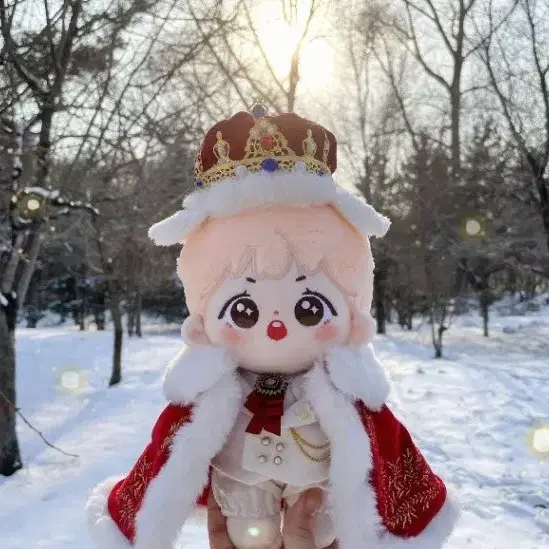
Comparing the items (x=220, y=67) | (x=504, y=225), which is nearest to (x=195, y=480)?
(x=220, y=67)

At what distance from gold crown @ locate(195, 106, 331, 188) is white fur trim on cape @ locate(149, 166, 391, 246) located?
33mm

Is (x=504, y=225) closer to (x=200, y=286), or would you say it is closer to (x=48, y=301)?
(x=200, y=286)

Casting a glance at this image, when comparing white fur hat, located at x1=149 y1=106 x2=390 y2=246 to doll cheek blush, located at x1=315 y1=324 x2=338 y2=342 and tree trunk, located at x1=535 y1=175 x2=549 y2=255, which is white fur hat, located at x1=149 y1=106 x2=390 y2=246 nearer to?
doll cheek blush, located at x1=315 y1=324 x2=338 y2=342

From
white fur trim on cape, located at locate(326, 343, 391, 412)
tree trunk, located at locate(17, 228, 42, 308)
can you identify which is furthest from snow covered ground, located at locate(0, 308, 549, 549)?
tree trunk, located at locate(17, 228, 42, 308)

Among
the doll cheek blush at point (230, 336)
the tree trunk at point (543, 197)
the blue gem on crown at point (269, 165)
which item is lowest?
the doll cheek blush at point (230, 336)

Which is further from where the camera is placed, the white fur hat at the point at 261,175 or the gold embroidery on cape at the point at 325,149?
the gold embroidery on cape at the point at 325,149

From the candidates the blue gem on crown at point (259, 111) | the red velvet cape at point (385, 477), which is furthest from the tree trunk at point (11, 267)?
the blue gem on crown at point (259, 111)

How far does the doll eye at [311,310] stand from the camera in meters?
1.94

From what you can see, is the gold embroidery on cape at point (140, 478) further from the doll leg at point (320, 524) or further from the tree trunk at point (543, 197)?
the tree trunk at point (543, 197)

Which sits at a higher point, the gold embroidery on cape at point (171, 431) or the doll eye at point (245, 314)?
the doll eye at point (245, 314)

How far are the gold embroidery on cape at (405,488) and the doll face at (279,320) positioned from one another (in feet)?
1.47

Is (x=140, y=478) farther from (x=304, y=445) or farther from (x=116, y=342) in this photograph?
(x=116, y=342)

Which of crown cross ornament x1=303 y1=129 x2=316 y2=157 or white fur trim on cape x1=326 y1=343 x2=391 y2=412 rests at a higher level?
crown cross ornament x1=303 y1=129 x2=316 y2=157

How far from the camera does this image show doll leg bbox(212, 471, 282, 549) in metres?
1.97
